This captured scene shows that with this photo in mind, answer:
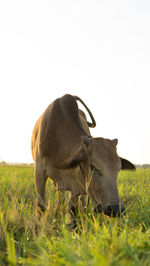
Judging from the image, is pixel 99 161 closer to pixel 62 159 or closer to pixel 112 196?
pixel 112 196

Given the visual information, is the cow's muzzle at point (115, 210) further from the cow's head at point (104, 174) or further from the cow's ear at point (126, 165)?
the cow's ear at point (126, 165)

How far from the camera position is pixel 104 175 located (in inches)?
122

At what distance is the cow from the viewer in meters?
3.08

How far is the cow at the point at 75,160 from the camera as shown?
3.08 metres

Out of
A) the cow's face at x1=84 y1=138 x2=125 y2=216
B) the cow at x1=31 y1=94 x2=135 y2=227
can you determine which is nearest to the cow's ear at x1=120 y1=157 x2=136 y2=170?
the cow at x1=31 y1=94 x2=135 y2=227

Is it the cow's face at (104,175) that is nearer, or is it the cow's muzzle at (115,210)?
the cow's muzzle at (115,210)

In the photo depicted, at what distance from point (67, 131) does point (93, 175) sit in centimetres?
106

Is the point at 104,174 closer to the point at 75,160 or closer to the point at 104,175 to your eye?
the point at 104,175

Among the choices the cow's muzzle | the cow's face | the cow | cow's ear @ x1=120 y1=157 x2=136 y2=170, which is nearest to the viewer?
the cow's muzzle

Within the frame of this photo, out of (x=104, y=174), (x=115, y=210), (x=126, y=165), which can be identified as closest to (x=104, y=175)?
(x=104, y=174)

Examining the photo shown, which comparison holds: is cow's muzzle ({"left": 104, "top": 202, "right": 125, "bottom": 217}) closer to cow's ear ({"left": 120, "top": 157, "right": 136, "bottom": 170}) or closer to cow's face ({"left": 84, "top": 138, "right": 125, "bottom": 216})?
cow's face ({"left": 84, "top": 138, "right": 125, "bottom": 216})

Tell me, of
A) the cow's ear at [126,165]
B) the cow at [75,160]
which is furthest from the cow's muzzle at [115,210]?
the cow's ear at [126,165]

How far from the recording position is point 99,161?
3199mm

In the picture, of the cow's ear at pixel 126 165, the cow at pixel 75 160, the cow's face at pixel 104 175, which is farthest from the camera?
the cow's ear at pixel 126 165
